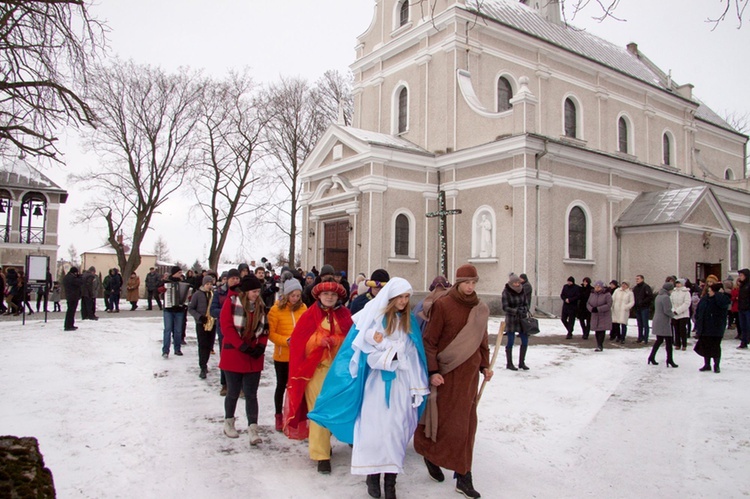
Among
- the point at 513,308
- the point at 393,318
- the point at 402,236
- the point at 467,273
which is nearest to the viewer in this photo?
the point at 393,318

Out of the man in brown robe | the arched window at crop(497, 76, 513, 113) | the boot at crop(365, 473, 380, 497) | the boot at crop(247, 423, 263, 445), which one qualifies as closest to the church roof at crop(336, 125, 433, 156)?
the arched window at crop(497, 76, 513, 113)

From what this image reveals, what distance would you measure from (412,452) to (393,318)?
6.03ft

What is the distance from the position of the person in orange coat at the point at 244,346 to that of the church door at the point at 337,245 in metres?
16.4

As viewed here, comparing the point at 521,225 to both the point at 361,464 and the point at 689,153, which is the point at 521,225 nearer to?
the point at 361,464

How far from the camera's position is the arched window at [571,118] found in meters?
26.1

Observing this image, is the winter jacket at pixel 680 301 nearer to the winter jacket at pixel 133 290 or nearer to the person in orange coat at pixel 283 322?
the person in orange coat at pixel 283 322

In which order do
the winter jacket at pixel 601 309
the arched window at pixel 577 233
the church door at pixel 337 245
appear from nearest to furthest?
1. the winter jacket at pixel 601 309
2. the arched window at pixel 577 233
3. the church door at pixel 337 245

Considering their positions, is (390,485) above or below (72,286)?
below

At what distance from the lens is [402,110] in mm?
25094

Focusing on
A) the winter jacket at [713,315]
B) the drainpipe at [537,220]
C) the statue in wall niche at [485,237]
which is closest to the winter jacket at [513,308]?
the winter jacket at [713,315]

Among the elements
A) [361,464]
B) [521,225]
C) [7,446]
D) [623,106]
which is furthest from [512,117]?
[7,446]

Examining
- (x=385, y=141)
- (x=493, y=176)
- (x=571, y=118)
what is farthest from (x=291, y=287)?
(x=571, y=118)

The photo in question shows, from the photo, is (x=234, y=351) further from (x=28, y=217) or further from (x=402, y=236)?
(x=28, y=217)

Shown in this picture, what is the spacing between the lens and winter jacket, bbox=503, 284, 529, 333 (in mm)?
9594
